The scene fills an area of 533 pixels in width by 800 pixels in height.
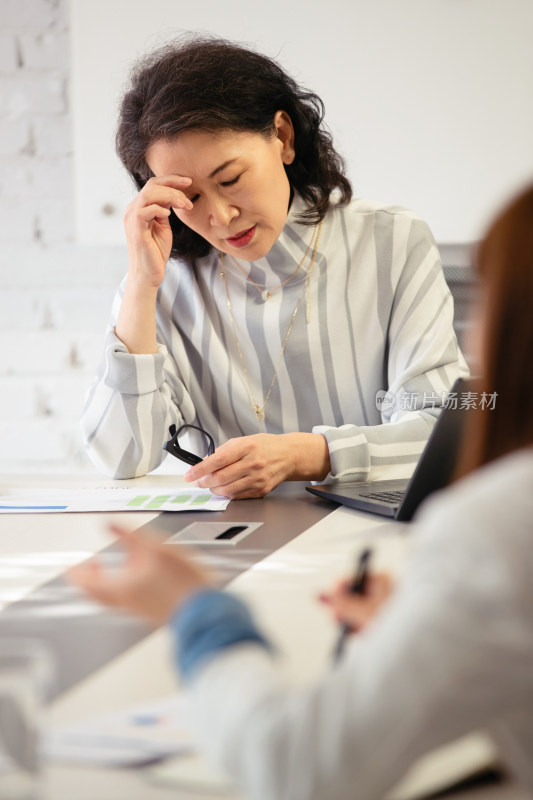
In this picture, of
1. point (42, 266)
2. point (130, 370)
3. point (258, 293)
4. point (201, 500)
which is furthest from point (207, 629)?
point (42, 266)

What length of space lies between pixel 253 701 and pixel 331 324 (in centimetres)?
105

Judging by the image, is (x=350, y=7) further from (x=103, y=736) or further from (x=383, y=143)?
(x=103, y=736)

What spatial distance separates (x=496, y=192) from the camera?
6.02 ft

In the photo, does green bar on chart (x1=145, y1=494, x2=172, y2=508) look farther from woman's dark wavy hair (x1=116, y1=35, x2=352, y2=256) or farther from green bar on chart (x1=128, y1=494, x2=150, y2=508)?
woman's dark wavy hair (x1=116, y1=35, x2=352, y2=256)

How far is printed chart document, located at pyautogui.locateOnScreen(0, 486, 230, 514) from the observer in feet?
3.59

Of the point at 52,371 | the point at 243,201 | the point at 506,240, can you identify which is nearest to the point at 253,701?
the point at 506,240

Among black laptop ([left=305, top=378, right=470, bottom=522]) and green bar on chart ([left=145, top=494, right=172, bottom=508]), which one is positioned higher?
black laptop ([left=305, top=378, right=470, bottom=522])

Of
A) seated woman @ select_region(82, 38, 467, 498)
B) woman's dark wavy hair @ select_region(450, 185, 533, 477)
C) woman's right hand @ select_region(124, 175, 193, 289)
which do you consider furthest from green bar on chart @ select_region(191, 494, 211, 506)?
woman's dark wavy hair @ select_region(450, 185, 533, 477)

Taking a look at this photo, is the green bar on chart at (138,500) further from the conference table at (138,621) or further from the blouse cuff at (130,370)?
the blouse cuff at (130,370)

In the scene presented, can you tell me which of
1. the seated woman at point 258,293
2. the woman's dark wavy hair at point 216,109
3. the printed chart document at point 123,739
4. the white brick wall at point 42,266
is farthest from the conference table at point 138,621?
the white brick wall at point 42,266

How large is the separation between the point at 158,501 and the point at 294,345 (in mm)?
400

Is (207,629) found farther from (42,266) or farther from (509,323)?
(42,266)

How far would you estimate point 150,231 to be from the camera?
1340 millimetres

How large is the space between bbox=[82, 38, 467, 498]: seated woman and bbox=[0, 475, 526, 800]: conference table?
0.16 m
